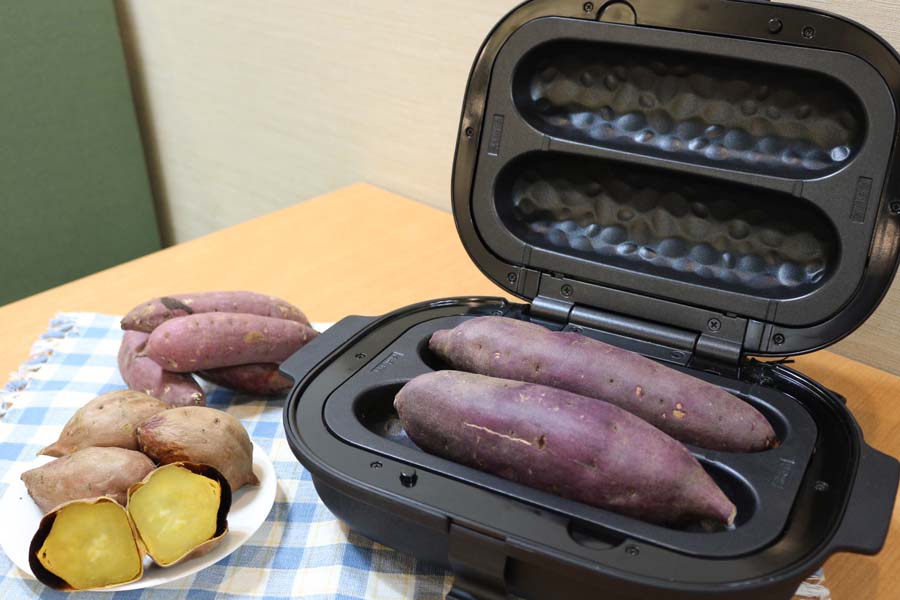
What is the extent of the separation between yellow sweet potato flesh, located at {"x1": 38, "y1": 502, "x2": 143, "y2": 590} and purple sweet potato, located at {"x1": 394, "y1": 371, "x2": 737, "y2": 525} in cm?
25

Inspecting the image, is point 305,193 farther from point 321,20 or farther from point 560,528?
point 560,528

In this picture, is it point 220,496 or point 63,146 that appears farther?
point 63,146

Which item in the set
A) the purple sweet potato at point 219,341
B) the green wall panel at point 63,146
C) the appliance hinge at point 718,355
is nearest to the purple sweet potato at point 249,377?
the purple sweet potato at point 219,341

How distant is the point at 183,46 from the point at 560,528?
1.48 m

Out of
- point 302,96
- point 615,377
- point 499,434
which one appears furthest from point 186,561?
point 302,96

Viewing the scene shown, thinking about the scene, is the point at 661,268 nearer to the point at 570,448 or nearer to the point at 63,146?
the point at 570,448

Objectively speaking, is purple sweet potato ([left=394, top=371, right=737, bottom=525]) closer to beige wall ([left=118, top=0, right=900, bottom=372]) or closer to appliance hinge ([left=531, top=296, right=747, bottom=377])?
appliance hinge ([left=531, top=296, right=747, bottom=377])

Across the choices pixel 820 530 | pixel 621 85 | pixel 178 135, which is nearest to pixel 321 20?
pixel 178 135

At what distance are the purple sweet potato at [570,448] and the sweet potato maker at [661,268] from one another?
0.7 inches

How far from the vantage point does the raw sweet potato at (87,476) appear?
26.3 inches

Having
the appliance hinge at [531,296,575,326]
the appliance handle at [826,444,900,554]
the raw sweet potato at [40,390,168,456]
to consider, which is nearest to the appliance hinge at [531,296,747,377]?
the appliance hinge at [531,296,575,326]

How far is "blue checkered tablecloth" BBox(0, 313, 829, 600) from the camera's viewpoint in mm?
658

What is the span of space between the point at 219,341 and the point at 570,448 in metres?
0.42

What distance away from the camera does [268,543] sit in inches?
28.0
